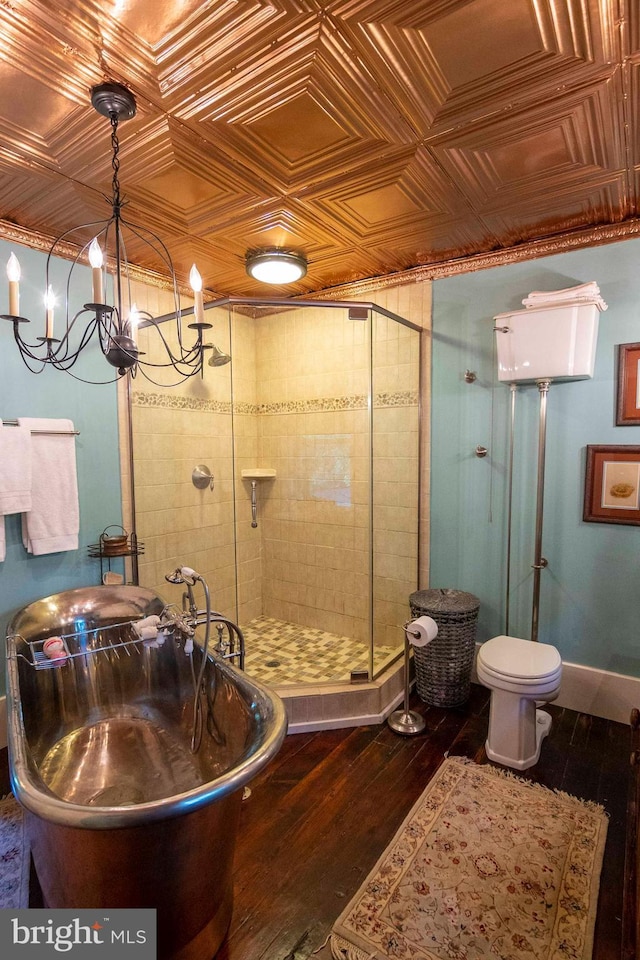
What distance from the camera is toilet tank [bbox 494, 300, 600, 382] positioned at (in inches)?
91.2

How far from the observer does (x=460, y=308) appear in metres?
2.89

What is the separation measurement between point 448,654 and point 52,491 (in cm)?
225

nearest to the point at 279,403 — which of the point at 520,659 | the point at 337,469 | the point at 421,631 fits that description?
the point at 337,469

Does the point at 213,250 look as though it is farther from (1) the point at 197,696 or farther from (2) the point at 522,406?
(1) the point at 197,696

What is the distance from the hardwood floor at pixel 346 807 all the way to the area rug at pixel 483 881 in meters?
0.05

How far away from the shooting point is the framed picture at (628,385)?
7.79 feet

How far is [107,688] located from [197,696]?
657mm

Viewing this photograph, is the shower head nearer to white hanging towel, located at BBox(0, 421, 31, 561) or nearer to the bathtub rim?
white hanging towel, located at BBox(0, 421, 31, 561)

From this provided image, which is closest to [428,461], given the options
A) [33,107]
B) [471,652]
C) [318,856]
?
[471,652]

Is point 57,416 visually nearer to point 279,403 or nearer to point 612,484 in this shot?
point 279,403

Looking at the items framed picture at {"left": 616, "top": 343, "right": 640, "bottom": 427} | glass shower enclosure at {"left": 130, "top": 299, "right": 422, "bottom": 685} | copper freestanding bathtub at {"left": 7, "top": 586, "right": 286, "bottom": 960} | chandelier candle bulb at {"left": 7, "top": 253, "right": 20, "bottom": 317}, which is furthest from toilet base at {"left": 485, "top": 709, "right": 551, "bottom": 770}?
chandelier candle bulb at {"left": 7, "top": 253, "right": 20, "bottom": 317}

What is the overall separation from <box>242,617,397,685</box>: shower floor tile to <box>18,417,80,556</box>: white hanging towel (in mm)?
1305

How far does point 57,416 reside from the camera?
2533mm

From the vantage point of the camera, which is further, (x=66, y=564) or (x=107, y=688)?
(x=66, y=564)
